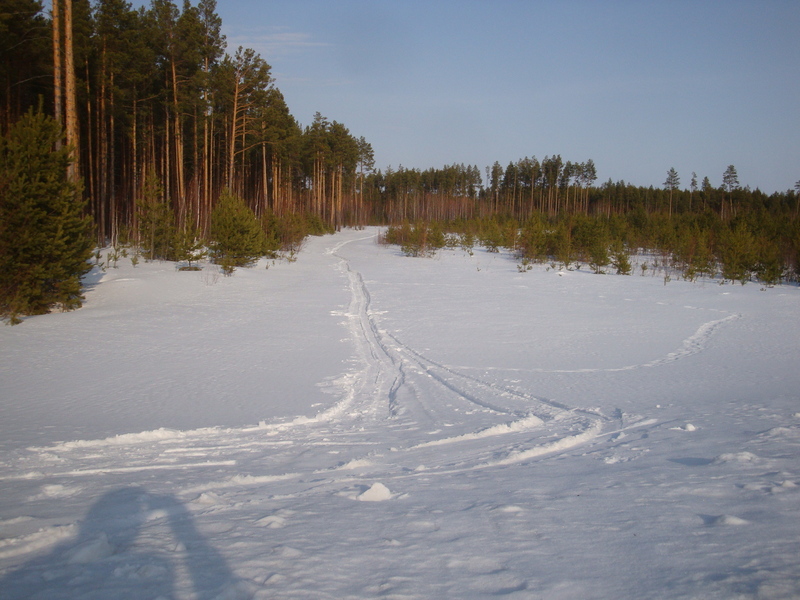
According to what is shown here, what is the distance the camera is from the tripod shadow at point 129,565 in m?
2.38

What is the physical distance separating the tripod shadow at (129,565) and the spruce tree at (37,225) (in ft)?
31.2

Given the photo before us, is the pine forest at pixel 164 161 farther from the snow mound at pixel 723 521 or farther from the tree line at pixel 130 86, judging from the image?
the snow mound at pixel 723 521

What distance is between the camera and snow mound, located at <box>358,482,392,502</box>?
3488 millimetres

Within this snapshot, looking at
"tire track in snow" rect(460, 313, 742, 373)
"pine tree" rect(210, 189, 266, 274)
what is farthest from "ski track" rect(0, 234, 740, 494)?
"pine tree" rect(210, 189, 266, 274)

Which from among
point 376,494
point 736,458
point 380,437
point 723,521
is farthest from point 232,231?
point 723,521

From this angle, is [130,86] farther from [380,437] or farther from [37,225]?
[380,437]

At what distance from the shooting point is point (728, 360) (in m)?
8.84

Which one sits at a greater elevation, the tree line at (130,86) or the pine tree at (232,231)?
the tree line at (130,86)

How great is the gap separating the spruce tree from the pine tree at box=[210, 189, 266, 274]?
7780 millimetres

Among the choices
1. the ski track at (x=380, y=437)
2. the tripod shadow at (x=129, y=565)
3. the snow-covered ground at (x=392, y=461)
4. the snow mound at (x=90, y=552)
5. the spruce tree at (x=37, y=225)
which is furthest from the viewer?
the spruce tree at (x=37, y=225)

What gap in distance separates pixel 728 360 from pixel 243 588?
9396 millimetres

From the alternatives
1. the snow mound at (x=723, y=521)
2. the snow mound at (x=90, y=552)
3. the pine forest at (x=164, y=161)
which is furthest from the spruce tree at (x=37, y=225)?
the snow mound at (x=723, y=521)

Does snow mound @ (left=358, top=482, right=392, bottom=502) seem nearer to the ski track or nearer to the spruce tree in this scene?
the ski track

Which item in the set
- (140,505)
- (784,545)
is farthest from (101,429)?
(784,545)
